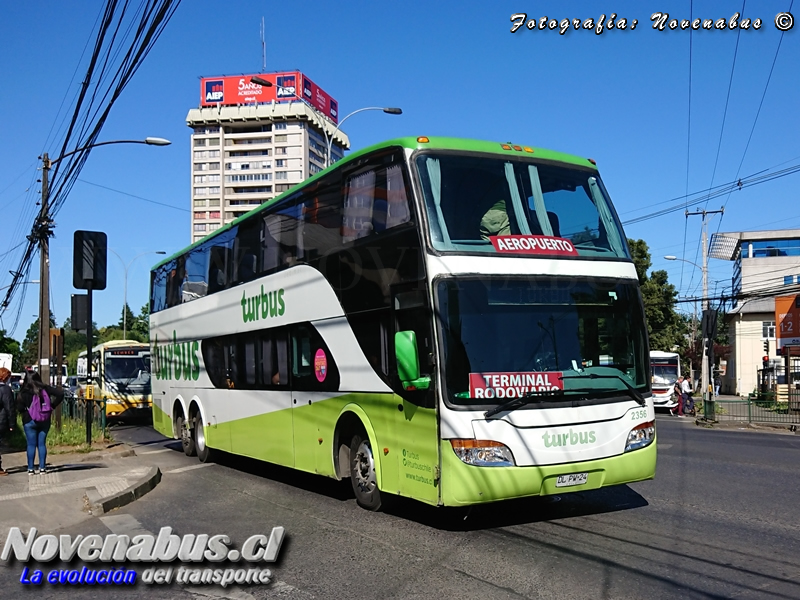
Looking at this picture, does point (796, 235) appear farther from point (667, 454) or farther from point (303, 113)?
point (303, 113)

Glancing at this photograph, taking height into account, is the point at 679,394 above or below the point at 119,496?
below

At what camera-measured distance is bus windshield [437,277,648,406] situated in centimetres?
789

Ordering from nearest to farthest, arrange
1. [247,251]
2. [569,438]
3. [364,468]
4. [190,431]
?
[569,438], [364,468], [247,251], [190,431]

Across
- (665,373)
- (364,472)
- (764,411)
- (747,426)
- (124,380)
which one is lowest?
(747,426)

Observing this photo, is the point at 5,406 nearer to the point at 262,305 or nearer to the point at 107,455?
the point at 107,455

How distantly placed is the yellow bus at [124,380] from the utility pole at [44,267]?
19.8ft

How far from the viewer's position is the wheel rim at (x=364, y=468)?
9.49 metres

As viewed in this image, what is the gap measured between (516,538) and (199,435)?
10.2m

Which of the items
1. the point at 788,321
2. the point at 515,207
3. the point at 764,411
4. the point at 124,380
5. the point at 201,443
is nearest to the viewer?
the point at 515,207

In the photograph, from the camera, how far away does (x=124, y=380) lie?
2908 centimetres

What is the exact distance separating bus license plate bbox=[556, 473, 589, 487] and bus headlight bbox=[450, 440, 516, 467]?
0.70m

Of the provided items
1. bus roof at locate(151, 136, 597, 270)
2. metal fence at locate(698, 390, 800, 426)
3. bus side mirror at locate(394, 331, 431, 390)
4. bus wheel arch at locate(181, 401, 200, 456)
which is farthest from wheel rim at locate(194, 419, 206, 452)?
metal fence at locate(698, 390, 800, 426)

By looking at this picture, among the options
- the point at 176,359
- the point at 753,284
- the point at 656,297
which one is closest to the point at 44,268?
the point at 176,359

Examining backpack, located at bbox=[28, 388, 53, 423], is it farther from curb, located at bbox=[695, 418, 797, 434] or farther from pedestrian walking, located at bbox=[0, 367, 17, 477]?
curb, located at bbox=[695, 418, 797, 434]
